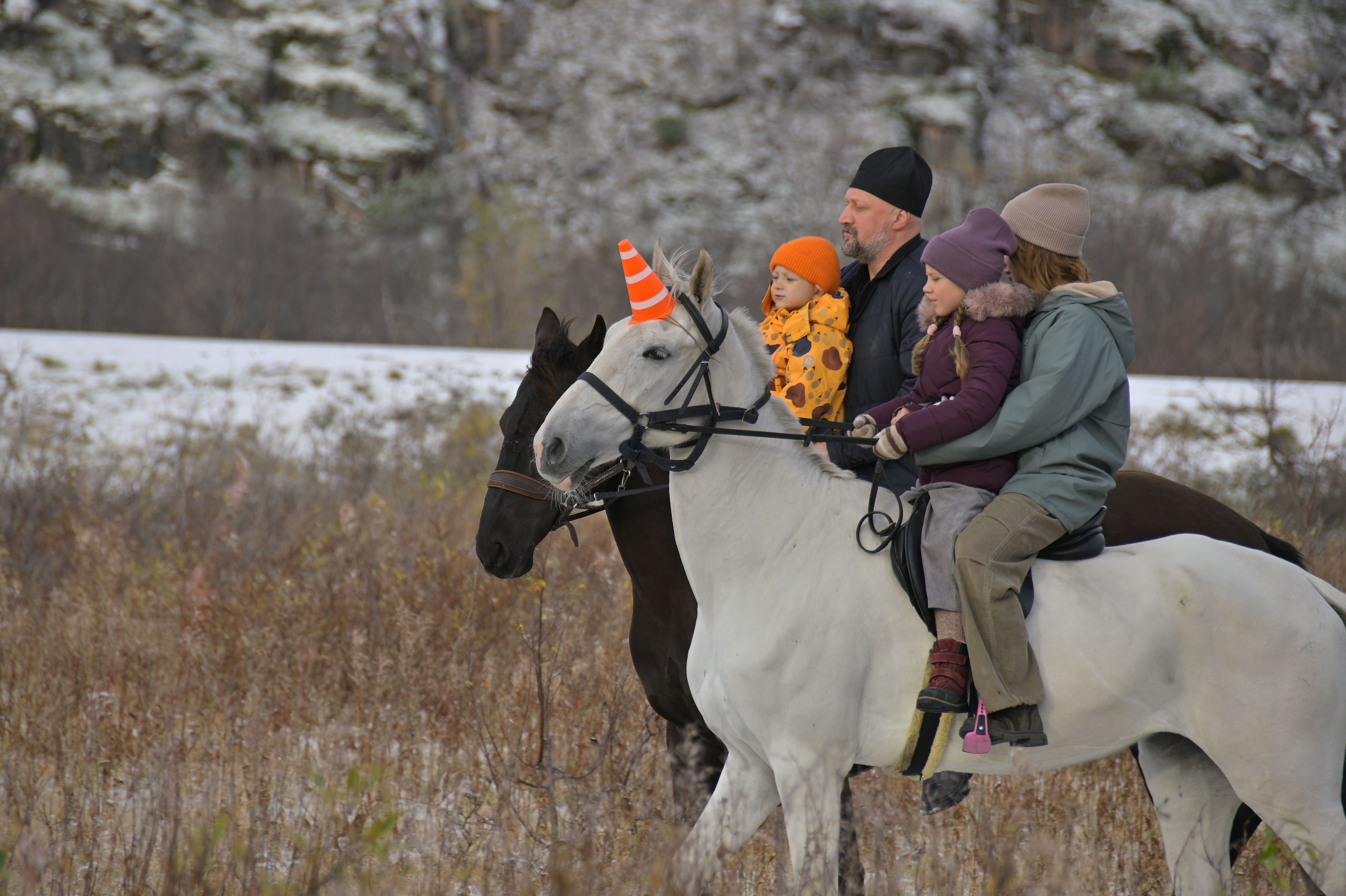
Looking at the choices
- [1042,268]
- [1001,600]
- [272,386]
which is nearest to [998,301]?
[1042,268]

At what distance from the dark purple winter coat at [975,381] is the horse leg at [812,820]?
1.00 meters

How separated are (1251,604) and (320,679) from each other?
16.7 feet

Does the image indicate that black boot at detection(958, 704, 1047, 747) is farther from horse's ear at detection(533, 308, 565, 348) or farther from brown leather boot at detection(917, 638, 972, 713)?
horse's ear at detection(533, 308, 565, 348)

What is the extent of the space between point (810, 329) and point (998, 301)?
0.81 metres

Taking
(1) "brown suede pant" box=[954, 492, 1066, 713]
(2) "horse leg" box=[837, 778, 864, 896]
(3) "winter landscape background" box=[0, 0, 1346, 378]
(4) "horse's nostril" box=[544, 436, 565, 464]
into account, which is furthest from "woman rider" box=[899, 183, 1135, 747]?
(3) "winter landscape background" box=[0, 0, 1346, 378]

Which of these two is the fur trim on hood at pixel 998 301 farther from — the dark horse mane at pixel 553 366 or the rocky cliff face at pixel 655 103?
the rocky cliff face at pixel 655 103

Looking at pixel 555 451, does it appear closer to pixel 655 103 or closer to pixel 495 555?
pixel 495 555

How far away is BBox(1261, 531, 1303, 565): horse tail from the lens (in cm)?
352

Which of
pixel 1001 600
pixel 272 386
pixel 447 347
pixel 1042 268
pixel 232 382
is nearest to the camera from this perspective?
pixel 1001 600

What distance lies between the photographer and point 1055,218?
3.04 m

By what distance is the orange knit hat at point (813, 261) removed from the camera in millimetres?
3553

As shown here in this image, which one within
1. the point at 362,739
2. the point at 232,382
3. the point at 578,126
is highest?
the point at 362,739

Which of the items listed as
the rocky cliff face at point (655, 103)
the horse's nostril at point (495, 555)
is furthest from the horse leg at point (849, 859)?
the rocky cliff face at point (655, 103)

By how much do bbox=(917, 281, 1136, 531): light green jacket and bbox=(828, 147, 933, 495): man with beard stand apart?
2.03ft
